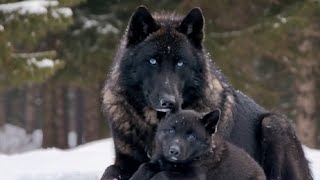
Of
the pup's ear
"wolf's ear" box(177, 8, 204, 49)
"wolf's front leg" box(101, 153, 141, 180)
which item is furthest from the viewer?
"wolf's front leg" box(101, 153, 141, 180)

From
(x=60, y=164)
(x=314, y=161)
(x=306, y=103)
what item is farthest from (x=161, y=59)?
(x=306, y=103)

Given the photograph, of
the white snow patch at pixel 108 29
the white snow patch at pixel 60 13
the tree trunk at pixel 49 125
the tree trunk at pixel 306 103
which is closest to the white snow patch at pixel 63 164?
the white snow patch at pixel 60 13

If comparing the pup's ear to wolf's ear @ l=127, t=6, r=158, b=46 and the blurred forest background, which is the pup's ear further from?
the blurred forest background

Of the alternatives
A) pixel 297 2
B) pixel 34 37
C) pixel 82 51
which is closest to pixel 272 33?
pixel 297 2

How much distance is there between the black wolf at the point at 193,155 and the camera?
5.77 metres

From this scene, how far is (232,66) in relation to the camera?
19469 mm

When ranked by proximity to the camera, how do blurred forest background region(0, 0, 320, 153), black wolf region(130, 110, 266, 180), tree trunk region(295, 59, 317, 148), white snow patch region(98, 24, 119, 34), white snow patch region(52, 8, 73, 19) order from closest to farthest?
1. black wolf region(130, 110, 266, 180)
2. white snow patch region(52, 8, 73, 19)
3. blurred forest background region(0, 0, 320, 153)
4. white snow patch region(98, 24, 119, 34)
5. tree trunk region(295, 59, 317, 148)

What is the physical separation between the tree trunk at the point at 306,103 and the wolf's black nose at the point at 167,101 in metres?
15.5

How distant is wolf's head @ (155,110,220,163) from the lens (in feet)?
19.2

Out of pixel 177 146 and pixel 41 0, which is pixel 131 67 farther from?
pixel 41 0

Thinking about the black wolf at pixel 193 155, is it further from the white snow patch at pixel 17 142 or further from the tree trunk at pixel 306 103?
the white snow patch at pixel 17 142

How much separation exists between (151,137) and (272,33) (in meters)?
12.3

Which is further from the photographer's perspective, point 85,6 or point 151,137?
point 85,6

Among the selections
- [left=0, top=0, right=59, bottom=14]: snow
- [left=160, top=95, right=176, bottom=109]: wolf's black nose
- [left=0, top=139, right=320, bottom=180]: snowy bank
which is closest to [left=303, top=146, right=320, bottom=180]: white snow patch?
[left=0, top=139, right=320, bottom=180]: snowy bank
